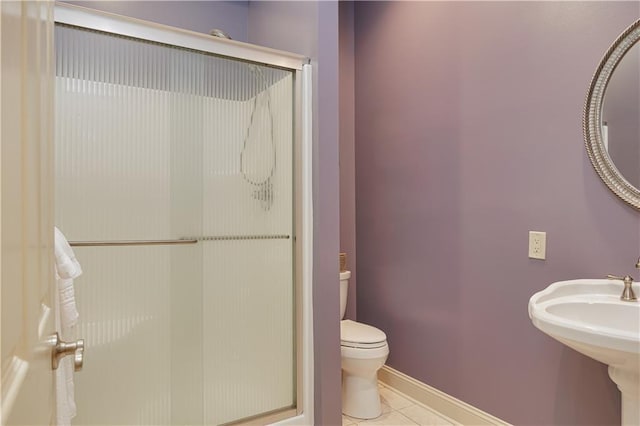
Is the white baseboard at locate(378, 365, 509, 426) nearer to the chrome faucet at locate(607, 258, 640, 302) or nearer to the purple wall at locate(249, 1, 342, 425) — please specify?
the purple wall at locate(249, 1, 342, 425)

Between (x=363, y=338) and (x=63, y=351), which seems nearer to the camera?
(x=63, y=351)

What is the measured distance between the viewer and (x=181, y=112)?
5.89 ft

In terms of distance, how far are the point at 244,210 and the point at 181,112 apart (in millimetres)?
528

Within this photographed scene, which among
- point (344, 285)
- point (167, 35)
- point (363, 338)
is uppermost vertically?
point (167, 35)

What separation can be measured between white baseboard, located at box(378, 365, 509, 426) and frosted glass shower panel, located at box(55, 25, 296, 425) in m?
0.86

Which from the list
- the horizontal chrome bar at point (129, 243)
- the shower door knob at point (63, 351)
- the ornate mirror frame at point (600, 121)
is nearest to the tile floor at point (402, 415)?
the horizontal chrome bar at point (129, 243)

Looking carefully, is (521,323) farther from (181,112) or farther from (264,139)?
(181,112)

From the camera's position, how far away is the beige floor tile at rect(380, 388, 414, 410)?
2.42 metres

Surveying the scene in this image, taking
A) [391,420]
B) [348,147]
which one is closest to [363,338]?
[391,420]

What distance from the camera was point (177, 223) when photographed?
1799 mm

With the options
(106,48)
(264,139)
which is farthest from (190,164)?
(106,48)

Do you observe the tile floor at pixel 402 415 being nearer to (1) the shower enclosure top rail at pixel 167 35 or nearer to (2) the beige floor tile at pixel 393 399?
(2) the beige floor tile at pixel 393 399

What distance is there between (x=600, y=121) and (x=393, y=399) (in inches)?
74.5

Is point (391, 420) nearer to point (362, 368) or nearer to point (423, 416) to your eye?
point (423, 416)
